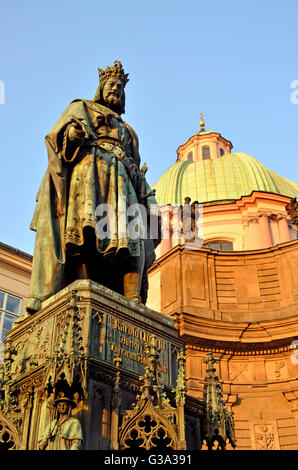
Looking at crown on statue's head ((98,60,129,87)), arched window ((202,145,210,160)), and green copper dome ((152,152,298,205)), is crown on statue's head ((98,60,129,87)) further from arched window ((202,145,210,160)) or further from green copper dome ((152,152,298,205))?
arched window ((202,145,210,160))

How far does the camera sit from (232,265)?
93.2 ft

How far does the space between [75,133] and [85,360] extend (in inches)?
114

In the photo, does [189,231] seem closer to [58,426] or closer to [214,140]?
[214,140]

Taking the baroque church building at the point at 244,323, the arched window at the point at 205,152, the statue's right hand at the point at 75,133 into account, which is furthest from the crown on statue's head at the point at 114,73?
the arched window at the point at 205,152

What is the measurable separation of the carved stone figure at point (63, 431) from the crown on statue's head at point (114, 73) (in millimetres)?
4630

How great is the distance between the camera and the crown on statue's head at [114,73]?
820 cm

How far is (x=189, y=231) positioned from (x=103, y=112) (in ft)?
82.5

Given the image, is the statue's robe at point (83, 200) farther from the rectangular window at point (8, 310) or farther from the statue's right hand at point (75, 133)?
the rectangular window at point (8, 310)

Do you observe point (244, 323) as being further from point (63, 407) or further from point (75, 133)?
point (63, 407)

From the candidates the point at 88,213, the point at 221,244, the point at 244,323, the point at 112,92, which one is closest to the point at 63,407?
the point at 88,213

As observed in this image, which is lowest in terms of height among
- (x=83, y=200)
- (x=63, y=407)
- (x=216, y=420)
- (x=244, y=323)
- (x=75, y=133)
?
(x=63, y=407)

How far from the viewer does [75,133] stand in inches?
281

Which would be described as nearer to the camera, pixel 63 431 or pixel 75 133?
pixel 63 431

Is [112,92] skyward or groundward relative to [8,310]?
groundward
